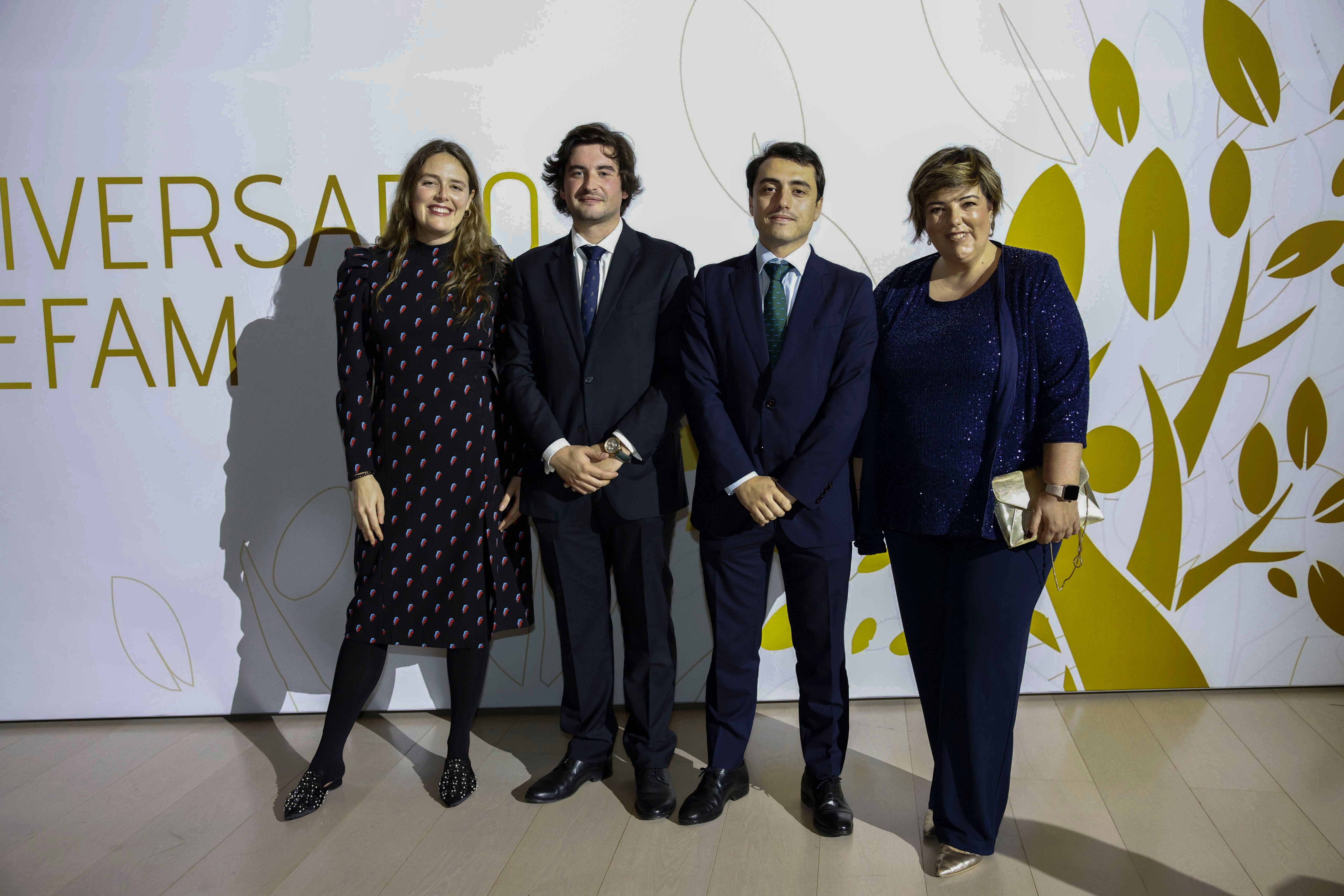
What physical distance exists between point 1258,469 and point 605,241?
2318 mm

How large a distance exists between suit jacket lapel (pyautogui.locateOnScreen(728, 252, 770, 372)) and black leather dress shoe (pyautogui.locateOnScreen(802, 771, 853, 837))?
1070 millimetres

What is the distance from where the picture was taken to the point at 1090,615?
2926 mm

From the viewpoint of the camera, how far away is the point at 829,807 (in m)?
2.14

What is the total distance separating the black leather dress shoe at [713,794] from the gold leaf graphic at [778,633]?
0.67 m

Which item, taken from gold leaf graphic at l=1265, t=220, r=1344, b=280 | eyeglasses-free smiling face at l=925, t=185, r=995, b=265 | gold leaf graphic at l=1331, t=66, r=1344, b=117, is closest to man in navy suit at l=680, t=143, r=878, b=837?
eyeglasses-free smiling face at l=925, t=185, r=995, b=265

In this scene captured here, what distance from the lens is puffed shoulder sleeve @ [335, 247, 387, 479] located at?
7.41 ft

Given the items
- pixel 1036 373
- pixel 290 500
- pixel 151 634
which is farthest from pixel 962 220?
pixel 151 634

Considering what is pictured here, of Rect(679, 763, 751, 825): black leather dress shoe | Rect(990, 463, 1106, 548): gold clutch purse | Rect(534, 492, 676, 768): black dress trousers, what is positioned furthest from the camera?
Rect(534, 492, 676, 768): black dress trousers

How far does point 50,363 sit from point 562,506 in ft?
6.24

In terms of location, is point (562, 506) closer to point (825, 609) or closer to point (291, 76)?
point (825, 609)

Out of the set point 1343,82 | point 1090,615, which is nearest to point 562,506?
point 1090,615

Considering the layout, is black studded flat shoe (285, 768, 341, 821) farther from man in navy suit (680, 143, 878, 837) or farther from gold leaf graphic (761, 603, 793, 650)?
gold leaf graphic (761, 603, 793, 650)

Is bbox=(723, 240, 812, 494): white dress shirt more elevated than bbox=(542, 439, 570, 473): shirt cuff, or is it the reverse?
bbox=(723, 240, 812, 494): white dress shirt

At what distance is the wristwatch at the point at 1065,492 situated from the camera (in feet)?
6.08
